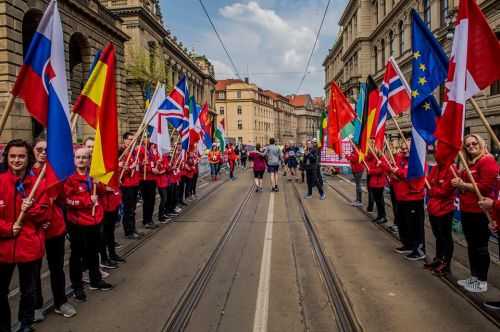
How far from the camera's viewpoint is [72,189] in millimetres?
4664

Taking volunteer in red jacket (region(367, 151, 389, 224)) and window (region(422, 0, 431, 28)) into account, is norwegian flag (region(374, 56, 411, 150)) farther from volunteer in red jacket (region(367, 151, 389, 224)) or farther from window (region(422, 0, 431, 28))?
window (region(422, 0, 431, 28))

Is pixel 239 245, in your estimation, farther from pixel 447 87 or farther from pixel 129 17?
pixel 129 17

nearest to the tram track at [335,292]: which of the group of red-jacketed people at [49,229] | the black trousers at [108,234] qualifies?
the group of red-jacketed people at [49,229]

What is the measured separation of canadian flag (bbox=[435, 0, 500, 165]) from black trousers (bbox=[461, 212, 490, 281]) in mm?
1034

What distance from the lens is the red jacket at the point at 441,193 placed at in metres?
5.35

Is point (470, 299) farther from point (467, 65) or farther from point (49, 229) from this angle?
point (49, 229)

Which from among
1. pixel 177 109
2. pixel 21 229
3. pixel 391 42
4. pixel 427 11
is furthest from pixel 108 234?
pixel 391 42

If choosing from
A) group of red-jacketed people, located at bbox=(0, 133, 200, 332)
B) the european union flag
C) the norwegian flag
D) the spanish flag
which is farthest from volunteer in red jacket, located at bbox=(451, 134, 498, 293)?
group of red-jacketed people, located at bbox=(0, 133, 200, 332)

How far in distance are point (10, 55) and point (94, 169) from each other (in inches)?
595

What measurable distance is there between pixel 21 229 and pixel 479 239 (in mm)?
5142

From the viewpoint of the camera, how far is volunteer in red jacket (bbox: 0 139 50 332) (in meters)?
3.60

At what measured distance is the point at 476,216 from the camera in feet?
15.8

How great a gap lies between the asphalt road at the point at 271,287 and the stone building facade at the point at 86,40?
40.5ft

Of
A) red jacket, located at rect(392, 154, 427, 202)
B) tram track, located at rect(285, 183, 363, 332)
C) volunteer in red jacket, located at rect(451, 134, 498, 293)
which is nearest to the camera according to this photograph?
tram track, located at rect(285, 183, 363, 332)
